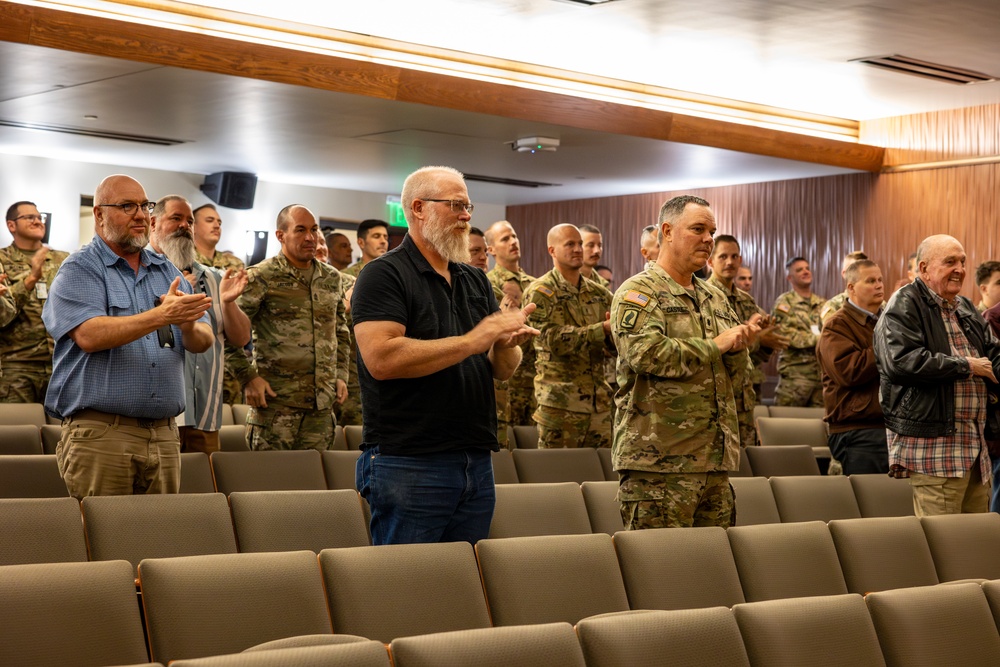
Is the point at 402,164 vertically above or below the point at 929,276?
above

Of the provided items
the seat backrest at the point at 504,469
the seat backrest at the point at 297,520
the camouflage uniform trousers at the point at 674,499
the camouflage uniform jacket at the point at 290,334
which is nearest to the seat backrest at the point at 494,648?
the camouflage uniform trousers at the point at 674,499

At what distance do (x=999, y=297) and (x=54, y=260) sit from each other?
6.16 meters

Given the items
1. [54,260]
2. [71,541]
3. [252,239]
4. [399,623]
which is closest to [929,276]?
[399,623]

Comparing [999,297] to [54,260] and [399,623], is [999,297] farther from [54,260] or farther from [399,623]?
[54,260]

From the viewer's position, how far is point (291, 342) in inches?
202

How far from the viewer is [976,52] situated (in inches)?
298

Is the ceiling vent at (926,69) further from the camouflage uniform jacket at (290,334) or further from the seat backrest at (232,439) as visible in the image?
the seat backrest at (232,439)

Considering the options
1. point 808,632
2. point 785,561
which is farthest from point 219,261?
point 808,632

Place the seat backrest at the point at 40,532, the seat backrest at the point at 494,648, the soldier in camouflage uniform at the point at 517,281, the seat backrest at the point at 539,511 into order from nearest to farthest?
the seat backrest at the point at 494,648 < the seat backrest at the point at 40,532 < the seat backrest at the point at 539,511 < the soldier in camouflage uniform at the point at 517,281

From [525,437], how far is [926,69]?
13.8 feet

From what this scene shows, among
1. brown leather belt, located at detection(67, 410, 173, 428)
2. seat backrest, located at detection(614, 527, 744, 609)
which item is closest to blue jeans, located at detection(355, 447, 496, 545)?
seat backrest, located at detection(614, 527, 744, 609)

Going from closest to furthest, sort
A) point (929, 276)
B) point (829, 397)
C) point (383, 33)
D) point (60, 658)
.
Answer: point (60, 658)
point (929, 276)
point (829, 397)
point (383, 33)

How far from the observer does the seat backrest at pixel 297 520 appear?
Answer: 373 centimetres

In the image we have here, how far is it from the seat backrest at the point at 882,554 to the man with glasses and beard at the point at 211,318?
8.13ft
